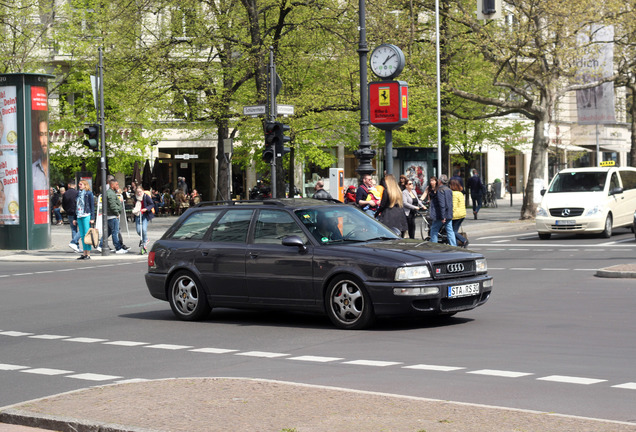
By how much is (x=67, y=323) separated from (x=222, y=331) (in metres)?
2.52

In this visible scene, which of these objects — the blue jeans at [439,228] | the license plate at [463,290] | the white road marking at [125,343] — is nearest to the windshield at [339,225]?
Result: the license plate at [463,290]

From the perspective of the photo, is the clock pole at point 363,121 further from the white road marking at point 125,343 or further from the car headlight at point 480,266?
the white road marking at point 125,343

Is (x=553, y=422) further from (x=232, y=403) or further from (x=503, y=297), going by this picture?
(x=503, y=297)

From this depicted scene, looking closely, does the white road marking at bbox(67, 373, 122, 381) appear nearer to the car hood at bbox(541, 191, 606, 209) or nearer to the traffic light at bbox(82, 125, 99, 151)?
the traffic light at bbox(82, 125, 99, 151)

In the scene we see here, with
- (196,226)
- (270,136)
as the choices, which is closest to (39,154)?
(270,136)

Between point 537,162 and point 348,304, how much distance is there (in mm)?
26760

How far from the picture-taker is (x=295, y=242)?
1198 cm

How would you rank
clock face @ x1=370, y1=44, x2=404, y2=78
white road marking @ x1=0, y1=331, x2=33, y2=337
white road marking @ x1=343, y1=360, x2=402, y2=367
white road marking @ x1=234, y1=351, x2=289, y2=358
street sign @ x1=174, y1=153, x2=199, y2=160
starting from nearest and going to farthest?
white road marking @ x1=343, y1=360, x2=402, y2=367, white road marking @ x1=234, y1=351, x2=289, y2=358, white road marking @ x1=0, y1=331, x2=33, y2=337, clock face @ x1=370, y1=44, x2=404, y2=78, street sign @ x1=174, y1=153, x2=199, y2=160

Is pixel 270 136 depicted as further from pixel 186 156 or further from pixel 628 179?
pixel 186 156

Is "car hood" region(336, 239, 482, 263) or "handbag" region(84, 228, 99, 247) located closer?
"car hood" region(336, 239, 482, 263)

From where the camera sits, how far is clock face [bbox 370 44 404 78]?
2567 cm

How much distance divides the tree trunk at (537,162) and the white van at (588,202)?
26.2 ft

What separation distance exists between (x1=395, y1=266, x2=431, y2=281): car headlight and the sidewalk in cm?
350

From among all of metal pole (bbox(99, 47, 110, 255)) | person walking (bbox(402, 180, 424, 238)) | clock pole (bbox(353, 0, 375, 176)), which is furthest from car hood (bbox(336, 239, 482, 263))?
metal pole (bbox(99, 47, 110, 255))
